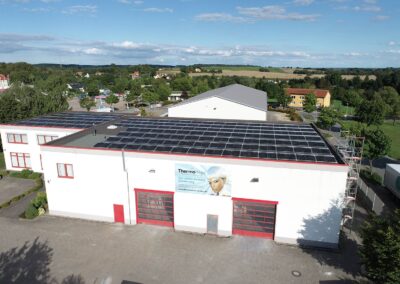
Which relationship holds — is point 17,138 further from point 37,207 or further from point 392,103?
point 392,103

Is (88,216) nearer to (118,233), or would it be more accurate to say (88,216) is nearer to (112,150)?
(118,233)

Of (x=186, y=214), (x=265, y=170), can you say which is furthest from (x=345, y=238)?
(x=186, y=214)

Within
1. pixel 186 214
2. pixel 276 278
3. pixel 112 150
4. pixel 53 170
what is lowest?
pixel 276 278

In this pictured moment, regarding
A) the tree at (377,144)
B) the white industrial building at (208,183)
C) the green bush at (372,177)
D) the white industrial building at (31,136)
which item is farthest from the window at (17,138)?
the tree at (377,144)

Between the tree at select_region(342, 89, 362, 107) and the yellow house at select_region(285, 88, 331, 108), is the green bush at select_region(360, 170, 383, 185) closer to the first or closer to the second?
the yellow house at select_region(285, 88, 331, 108)

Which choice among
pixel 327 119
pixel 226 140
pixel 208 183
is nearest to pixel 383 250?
pixel 208 183

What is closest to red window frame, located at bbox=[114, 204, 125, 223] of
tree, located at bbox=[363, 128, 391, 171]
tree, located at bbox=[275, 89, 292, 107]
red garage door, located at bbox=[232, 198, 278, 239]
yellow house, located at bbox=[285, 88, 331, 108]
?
red garage door, located at bbox=[232, 198, 278, 239]
